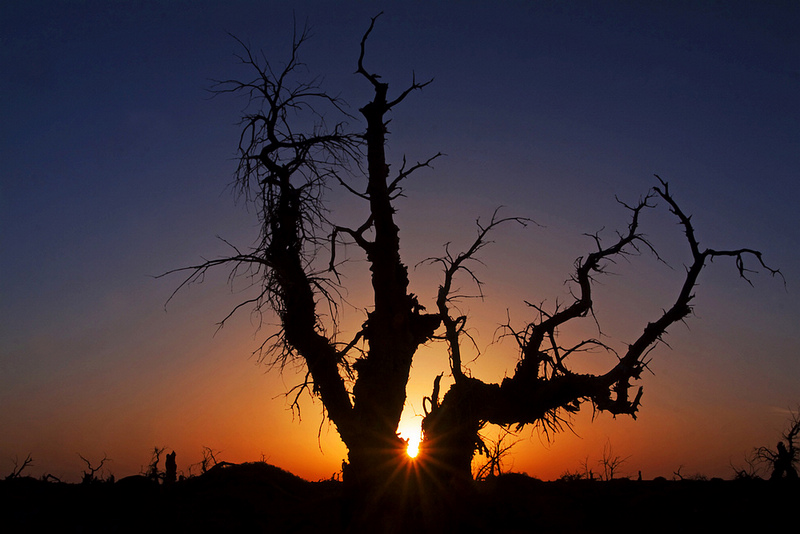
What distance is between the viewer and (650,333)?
442 inches

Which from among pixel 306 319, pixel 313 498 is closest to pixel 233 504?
pixel 313 498

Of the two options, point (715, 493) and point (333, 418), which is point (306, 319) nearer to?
point (333, 418)

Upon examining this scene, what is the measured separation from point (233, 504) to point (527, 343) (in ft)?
20.0

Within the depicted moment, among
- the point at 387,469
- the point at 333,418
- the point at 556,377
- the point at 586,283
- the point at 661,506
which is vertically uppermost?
the point at 586,283

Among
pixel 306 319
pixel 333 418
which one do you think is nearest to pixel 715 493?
pixel 333 418

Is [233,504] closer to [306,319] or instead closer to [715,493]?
[306,319]

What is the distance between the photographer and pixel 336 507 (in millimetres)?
9820

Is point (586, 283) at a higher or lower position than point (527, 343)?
higher

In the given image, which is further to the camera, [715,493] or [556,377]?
[556,377]

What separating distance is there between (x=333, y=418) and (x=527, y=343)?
4135 millimetres

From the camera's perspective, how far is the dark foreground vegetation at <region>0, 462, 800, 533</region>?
9109mm

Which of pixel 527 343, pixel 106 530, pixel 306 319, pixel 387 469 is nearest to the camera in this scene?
pixel 106 530

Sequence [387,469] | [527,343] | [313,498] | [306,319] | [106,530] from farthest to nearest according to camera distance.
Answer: [527,343] → [313,498] → [306,319] → [387,469] → [106,530]

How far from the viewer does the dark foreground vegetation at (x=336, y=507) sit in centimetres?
911
